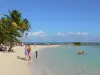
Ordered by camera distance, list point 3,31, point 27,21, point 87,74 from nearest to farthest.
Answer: point 87,74 → point 3,31 → point 27,21

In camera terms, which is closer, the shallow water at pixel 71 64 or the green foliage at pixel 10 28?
the shallow water at pixel 71 64

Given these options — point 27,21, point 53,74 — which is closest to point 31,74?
point 53,74

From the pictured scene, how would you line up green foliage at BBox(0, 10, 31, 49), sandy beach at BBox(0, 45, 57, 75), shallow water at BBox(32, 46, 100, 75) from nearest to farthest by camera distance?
sandy beach at BBox(0, 45, 57, 75), shallow water at BBox(32, 46, 100, 75), green foliage at BBox(0, 10, 31, 49)

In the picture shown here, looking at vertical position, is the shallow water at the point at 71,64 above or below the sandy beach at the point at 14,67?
below

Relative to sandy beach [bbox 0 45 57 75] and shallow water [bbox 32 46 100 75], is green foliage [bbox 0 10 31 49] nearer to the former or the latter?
shallow water [bbox 32 46 100 75]

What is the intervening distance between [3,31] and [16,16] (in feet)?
13.4

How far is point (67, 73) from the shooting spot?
15.9 m

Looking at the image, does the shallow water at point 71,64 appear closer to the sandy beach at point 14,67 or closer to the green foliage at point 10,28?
the sandy beach at point 14,67

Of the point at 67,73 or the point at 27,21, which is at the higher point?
the point at 27,21

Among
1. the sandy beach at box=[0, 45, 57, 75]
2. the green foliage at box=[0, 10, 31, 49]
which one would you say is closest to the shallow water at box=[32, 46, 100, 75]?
the sandy beach at box=[0, 45, 57, 75]

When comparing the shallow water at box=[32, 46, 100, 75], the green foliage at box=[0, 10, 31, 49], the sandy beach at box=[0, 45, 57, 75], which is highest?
the green foliage at box=[0, 10, 31, 49]

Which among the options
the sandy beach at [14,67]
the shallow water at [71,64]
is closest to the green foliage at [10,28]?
the shallow water at [71,64]

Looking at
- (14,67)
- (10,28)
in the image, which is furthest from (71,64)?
(10,28)

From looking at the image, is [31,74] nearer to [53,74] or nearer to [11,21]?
[53,74]
